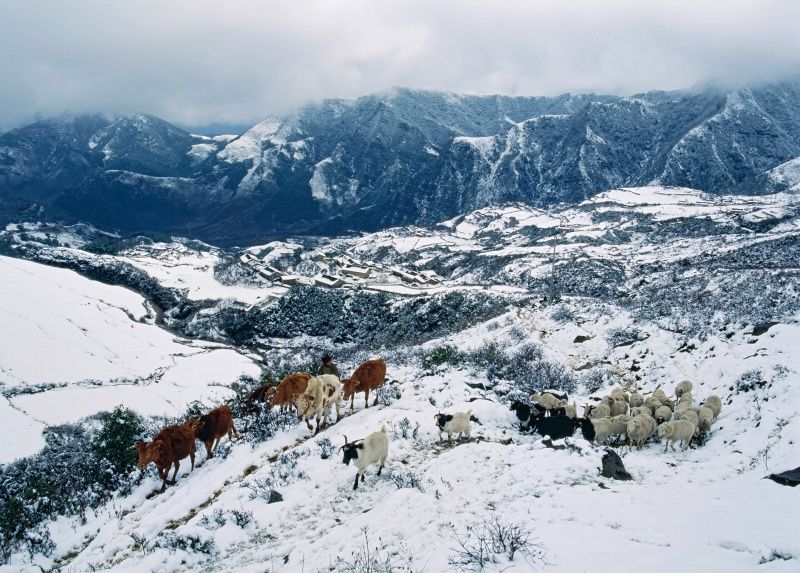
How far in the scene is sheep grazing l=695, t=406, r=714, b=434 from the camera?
543 inches

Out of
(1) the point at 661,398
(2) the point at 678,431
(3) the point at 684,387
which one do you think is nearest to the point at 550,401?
(2) the point at 678,431

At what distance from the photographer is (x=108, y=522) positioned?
38.4ft

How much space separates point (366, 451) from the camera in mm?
10680

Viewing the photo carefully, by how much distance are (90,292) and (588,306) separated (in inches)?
3019

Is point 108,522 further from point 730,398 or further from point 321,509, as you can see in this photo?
point 730,398

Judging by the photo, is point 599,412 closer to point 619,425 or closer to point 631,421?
point 619,425

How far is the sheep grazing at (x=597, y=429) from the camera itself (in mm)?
13602

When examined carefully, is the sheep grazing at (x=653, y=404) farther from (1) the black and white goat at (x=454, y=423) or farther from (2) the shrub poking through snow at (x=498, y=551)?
(2) the shrub poking through snow at (x=498, y=551)

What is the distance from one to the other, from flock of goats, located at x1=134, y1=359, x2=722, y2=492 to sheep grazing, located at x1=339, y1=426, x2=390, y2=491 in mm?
23

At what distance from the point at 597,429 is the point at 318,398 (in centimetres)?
825

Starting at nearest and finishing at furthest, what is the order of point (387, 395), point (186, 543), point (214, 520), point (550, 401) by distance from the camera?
point (186, 543) → point (214, 520) → point (550, 401) → point (387, 395)

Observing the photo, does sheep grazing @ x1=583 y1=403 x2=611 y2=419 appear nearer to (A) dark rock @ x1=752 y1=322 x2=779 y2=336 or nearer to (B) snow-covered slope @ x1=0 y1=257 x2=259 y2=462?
(A) dark rock @ x1=752 y1=322 x2=779 y2=336

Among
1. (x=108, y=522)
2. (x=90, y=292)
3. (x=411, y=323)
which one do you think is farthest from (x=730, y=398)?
(x=90, y=292)

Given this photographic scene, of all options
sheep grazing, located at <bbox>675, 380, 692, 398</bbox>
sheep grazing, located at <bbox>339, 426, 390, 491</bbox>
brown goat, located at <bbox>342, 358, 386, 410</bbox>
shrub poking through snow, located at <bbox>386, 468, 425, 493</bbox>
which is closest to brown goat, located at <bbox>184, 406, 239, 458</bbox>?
brown goat, located at <bbox>342, 358, 386, 410</bbox>
